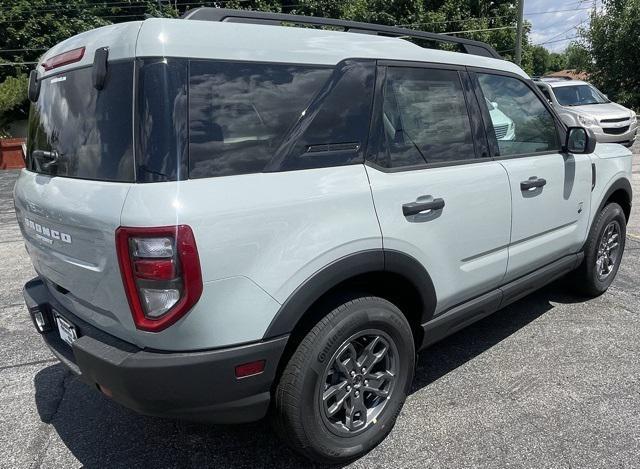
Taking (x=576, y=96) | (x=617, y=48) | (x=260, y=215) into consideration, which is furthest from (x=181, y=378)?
(x=617, y=48)

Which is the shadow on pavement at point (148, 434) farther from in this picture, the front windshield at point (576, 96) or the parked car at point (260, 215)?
the front windshield at point (576, 96)

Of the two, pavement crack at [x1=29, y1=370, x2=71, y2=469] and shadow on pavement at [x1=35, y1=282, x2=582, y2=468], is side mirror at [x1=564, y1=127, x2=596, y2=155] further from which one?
pavement crack at [x1=29, y1=370, x2=71, y2=469]

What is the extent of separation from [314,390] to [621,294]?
3.40 meters

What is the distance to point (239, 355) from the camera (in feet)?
6.34

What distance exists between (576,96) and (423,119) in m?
12.9

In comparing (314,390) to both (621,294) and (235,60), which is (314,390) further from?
(621,294)

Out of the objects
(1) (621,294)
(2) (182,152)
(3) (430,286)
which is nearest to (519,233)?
(3) (430,286)

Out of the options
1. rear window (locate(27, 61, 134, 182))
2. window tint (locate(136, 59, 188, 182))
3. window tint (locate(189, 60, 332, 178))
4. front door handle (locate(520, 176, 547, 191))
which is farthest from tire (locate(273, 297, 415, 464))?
front door handle (locate(520, 176, 547, 191))

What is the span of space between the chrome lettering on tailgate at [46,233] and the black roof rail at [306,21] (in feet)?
3.55

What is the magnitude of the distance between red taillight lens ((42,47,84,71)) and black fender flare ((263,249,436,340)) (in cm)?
139

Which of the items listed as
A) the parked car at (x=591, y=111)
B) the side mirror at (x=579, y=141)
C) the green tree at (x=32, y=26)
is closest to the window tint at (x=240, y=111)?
the side mirror at (x=579, y=141)

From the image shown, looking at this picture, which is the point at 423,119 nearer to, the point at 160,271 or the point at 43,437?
the point at 160,271

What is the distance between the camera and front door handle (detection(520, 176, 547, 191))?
3078 millimetres

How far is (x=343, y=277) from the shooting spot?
2.17m
